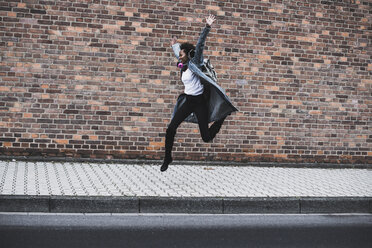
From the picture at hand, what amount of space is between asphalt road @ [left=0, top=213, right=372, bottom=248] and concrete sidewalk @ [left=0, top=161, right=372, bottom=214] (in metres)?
0.16

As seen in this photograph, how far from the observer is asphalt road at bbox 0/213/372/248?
3.89 meters

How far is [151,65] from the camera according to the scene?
7945mm

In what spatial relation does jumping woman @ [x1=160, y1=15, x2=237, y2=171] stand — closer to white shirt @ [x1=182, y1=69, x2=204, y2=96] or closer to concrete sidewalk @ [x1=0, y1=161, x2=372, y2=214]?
white shirt @ [x1=182, y1=69, x2=204, y2=96]

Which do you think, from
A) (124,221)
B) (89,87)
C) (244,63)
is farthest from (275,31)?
(124,221)

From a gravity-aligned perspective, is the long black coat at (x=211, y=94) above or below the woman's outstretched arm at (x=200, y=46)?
below

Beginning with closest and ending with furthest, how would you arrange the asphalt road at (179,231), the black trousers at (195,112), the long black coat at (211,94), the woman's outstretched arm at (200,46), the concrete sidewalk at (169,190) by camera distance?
1. the asphalt road at (179,231)
2. the concrete sidewalk at (169,190)
3. the woman's outstretched arm at (200,46)
4. the long black coat at (211,94)
5. the black trousers at (195,112)

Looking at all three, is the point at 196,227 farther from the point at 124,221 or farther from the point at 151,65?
the point at 151,65

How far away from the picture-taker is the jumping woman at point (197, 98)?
6.04 metres

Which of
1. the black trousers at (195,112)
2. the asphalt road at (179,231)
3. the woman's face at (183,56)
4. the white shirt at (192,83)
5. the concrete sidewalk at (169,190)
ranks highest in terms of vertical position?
the woman's face at (183,56)

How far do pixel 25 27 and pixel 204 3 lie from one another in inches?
133

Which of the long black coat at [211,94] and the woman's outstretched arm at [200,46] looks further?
the long black coat at [211,94]

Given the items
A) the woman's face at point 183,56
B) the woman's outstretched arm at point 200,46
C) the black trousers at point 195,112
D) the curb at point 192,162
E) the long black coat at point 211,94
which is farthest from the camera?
the curb at point 192,162

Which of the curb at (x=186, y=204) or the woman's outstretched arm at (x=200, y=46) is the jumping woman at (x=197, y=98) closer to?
the woman's outstretched arm at (x=200, y=46)

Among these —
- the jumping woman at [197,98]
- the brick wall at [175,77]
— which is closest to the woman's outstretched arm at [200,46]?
the jumping woman at [197,98]
